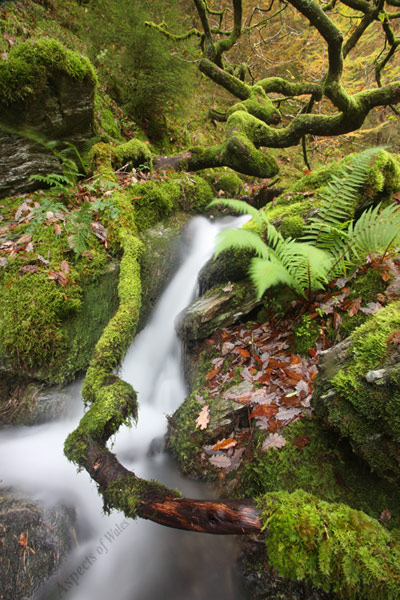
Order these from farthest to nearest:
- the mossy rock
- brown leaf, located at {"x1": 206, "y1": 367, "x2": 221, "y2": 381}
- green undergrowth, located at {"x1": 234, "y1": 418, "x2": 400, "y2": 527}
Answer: the mossy rock → brown leaf, located at {"x1": 206, "y1": 367, "x2": 221, "y2": 381} → green undergrowth, located at {"x1": 234, "y1": 418, "x2": 400, "y2": 527}

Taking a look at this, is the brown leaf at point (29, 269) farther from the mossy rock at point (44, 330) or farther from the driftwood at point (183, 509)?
the driftwood at point (183, 509)

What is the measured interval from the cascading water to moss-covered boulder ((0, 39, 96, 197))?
312 cm

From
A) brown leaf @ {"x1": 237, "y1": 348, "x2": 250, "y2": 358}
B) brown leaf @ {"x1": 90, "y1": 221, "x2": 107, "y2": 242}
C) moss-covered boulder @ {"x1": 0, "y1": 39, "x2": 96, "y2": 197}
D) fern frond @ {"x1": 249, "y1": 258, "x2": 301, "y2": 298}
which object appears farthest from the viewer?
brown leaf @ {"x1": 90, "y1": 221, "x2": 107, "y2": 242}

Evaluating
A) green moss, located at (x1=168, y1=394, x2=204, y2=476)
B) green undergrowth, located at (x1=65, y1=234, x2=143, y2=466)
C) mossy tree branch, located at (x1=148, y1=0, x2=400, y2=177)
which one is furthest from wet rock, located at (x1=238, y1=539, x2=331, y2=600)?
mossy tree branch, located at (x1=148, y1=0, x2=400, y2=177)

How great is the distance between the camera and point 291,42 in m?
10.4

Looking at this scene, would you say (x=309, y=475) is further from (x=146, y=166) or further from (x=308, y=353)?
(x=146, y=166)

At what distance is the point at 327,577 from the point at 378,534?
308 mm

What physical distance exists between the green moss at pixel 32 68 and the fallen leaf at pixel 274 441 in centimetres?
500

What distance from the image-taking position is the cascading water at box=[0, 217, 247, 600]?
6.27 ft

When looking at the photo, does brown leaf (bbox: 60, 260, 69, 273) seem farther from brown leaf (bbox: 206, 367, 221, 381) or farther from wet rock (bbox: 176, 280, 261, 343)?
brown leaf (bbox: 206, 367, 221, 381)

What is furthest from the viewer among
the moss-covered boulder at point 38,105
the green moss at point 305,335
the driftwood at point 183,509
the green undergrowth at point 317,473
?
the moss-covered boulder at point 38,105

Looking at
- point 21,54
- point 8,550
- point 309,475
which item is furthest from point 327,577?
point 21,54

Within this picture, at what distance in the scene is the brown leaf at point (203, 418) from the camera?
2461mm

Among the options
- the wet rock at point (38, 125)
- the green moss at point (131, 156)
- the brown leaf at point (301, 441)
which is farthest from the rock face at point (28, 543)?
the green moss at point (131, 156)
